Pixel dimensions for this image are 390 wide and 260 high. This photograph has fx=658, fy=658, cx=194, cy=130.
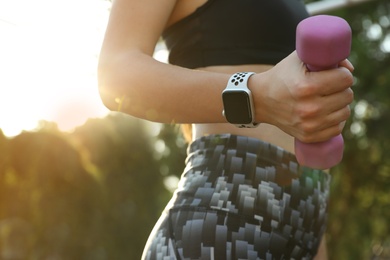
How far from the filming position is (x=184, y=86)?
3.88 ft

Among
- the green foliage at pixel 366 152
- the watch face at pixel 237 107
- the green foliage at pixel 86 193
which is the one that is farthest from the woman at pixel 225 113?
the green foliage at pixel 86 193

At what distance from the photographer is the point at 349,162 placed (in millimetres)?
11547

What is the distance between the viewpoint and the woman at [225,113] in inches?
44.8

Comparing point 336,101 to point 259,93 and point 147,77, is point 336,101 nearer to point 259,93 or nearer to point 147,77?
point 259,93

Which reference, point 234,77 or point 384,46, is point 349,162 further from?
point 234,77

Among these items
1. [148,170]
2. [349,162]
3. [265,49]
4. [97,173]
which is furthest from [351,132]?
[265,49]

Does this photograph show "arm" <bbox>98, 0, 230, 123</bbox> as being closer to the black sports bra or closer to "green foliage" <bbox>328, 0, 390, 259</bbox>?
the black sports bra

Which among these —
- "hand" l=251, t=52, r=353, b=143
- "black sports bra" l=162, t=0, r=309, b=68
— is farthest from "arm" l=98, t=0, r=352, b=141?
"black sports bra" l=162, t=0, r=309, b=68

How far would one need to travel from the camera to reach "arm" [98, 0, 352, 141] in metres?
1.01

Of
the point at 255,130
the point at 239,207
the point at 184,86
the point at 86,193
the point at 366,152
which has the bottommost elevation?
the point at 366,152

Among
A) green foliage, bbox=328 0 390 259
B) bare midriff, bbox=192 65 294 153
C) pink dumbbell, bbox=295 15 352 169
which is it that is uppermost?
pink dumbbell, bbox=295 15 352 169

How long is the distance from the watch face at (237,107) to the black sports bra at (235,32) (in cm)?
28

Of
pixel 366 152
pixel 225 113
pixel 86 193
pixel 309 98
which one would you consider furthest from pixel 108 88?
pixel 86 193

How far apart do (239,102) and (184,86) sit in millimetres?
124
